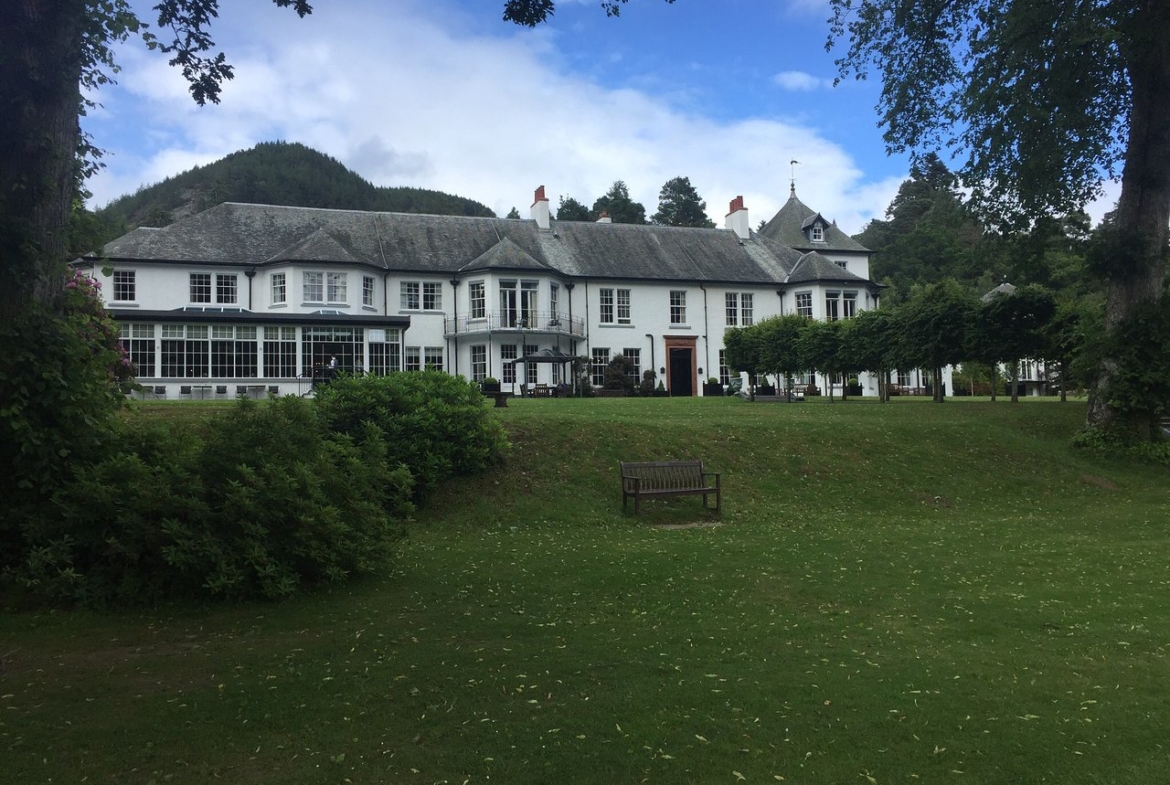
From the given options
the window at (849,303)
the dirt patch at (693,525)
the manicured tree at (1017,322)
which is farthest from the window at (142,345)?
the window at (849,303)

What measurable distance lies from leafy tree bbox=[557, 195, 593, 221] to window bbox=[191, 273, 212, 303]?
4826 centimetres

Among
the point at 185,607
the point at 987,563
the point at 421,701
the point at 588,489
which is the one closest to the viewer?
the point at 421,701

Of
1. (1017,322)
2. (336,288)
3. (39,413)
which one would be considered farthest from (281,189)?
(39,413)

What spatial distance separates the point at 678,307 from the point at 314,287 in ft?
57.9

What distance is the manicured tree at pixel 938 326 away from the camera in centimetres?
2641

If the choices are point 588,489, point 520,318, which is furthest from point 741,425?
point 520,318

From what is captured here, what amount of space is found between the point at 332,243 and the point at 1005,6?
27.3 metres

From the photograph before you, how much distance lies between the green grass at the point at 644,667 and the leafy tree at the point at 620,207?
240 feet

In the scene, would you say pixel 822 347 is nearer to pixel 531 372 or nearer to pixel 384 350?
pixel 531 372

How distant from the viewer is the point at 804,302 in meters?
44.0

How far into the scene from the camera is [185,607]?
25.2ft

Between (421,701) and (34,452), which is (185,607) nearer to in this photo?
(34,452)

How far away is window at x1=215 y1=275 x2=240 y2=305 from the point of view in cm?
3644

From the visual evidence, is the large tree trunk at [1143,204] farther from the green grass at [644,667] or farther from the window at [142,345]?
the window at [142,345]
